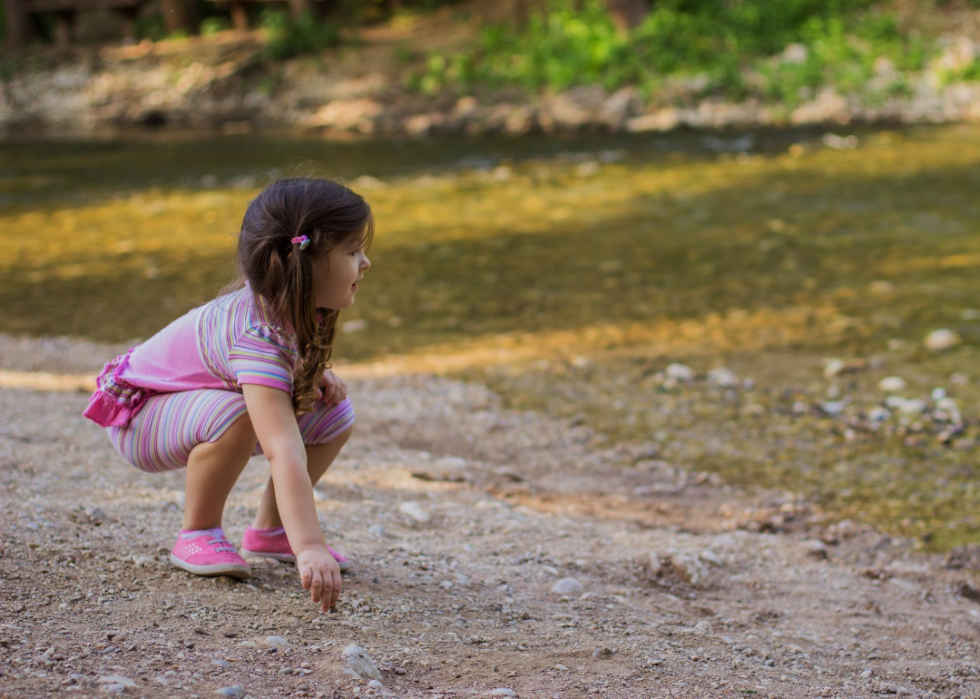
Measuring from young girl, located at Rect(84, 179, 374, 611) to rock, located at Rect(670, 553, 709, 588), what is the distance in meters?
1.06

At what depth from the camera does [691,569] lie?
3.06 meters

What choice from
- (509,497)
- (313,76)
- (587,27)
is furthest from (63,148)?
(509,497)

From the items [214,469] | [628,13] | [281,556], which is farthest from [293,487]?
[628,13]

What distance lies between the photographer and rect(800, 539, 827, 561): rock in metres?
3.38

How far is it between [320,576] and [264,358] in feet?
1.74

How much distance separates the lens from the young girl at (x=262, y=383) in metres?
2.30

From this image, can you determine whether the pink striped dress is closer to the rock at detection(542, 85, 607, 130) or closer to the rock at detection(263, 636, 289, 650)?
the rock at detection(263, 636, 289, 650)

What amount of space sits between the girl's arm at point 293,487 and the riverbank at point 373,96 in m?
13.1

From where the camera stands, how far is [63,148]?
15.8 meters

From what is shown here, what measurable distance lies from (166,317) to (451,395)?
246cm

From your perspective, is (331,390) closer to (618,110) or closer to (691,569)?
(691,569)

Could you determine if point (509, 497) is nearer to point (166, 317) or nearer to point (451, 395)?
point (451, 395)

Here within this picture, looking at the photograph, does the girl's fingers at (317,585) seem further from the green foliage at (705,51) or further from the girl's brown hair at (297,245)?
the green foliage at (705,51)

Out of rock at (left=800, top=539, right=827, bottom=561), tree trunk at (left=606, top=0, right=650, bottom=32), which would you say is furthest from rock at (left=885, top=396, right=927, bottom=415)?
tree trunk at (left=606, top=0, right=650, bottom=32)
